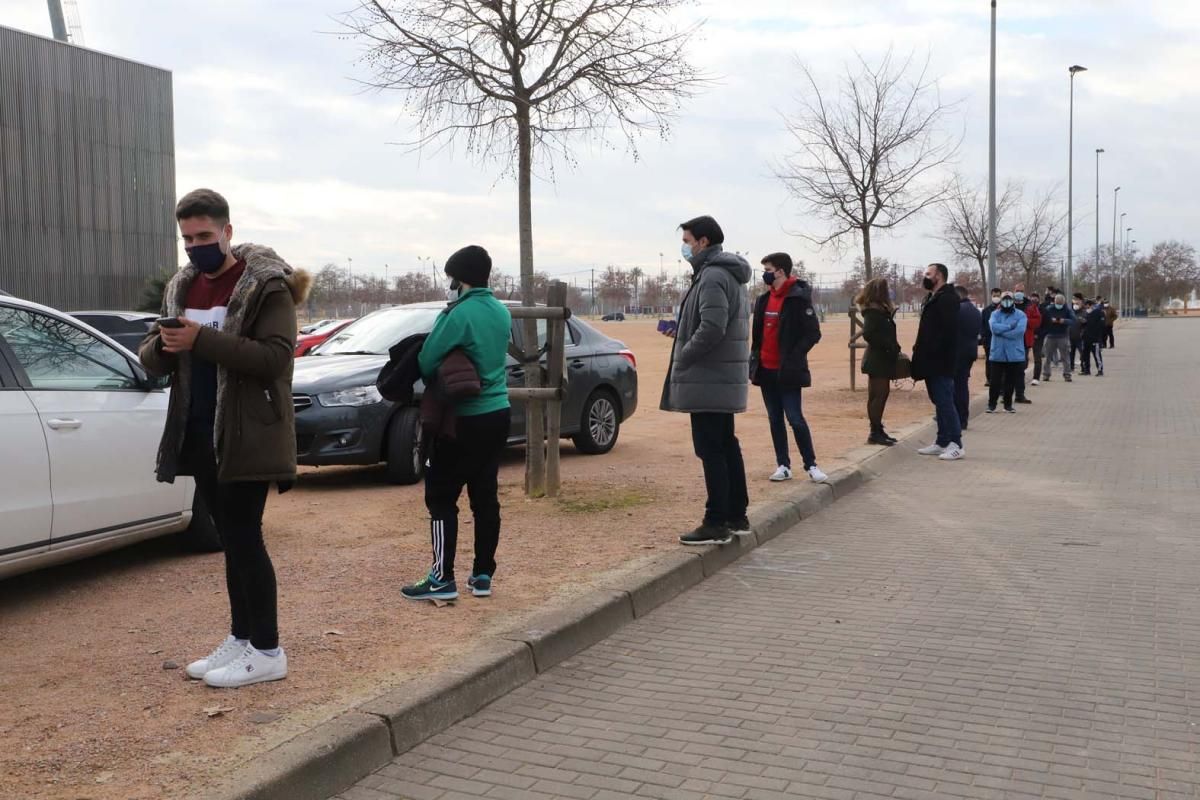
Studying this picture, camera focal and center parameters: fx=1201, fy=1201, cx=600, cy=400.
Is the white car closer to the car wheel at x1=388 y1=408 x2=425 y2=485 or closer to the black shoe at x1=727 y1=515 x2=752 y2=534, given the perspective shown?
the car wheel at x1=388 y1=408 x2=425 y2=485

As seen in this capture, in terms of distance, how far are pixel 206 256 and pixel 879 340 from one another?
9.40 meters

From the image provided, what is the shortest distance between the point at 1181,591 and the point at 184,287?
5.52 m

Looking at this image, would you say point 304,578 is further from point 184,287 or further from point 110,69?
point 110,69

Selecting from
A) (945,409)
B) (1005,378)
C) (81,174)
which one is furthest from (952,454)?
(81,174)

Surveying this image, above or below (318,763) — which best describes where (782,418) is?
above

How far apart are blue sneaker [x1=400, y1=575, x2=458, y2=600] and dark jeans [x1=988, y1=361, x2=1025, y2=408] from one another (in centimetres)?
1411

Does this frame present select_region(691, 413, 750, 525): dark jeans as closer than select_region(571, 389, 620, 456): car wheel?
Yes

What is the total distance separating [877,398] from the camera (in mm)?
12852

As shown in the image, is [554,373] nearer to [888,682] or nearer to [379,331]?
[379,331]

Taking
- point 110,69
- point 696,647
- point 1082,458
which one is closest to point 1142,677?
point 696,647

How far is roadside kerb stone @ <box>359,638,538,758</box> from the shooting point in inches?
171

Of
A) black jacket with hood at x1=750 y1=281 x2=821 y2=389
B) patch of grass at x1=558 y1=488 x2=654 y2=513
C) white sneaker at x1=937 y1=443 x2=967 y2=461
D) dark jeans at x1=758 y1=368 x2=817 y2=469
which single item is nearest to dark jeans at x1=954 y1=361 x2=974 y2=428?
white sneaker at x1=937 y1=443 x2=967 y2=461

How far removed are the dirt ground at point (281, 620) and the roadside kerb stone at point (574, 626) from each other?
153 mm

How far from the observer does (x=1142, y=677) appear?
17.0ft
